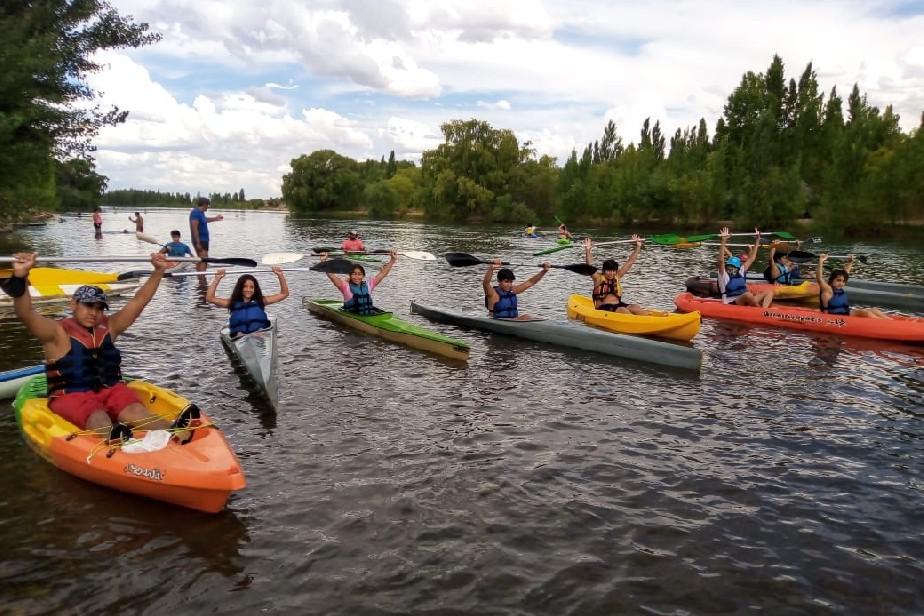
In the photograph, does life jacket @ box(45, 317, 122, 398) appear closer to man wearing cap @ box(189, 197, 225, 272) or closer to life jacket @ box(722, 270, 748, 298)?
man wearing cap @ box(189, 197, 225, 272)

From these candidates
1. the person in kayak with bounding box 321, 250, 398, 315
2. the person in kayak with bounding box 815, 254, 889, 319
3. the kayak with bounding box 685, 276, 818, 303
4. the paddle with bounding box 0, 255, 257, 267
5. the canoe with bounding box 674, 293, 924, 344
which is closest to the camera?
the paddle with bounding box 0, 255, 257, 267

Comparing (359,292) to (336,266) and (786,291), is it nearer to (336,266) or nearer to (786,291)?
(336,266)

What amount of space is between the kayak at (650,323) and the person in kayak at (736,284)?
12.9ft

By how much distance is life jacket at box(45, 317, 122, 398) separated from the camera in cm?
606

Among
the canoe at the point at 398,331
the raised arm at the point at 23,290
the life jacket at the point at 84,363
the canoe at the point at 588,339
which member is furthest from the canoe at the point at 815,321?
the raised arm at the point at 23,290

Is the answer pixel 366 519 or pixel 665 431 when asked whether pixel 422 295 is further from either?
pixel 366 519

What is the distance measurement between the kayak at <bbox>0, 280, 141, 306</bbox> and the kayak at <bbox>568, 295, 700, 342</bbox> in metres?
9.28

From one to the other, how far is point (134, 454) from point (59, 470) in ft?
5.19

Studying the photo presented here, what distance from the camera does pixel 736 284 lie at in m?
15.4

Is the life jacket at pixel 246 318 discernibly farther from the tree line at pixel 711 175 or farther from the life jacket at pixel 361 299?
the tree line at pixel 711 175

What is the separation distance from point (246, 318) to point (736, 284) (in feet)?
39.7

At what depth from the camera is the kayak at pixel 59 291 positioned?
8.93 metres

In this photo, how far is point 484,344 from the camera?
12.2 metres

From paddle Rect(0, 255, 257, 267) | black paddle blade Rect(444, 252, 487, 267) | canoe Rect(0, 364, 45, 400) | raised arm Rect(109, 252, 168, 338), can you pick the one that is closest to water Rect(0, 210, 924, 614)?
canoe Rect(0, 364, 45, 400)
